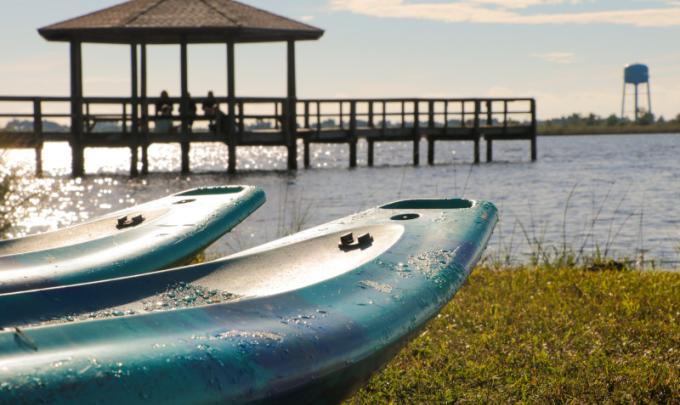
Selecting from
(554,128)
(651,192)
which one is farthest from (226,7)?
(554,128)

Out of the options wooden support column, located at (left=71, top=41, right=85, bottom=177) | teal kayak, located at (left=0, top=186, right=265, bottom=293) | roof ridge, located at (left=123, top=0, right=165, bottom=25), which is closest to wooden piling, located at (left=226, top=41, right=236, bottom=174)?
roof ridge, located at (left=123, top=0, right=165, bottom=25)

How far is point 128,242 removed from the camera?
5.01 m

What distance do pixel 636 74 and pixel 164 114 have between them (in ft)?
408

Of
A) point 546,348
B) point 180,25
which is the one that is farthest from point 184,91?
point 546,348

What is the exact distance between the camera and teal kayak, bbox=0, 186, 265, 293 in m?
4.38

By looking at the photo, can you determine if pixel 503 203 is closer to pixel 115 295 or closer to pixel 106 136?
pixel 106 136

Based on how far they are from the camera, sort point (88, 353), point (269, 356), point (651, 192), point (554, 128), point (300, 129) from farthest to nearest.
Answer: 1. point (554, 128)
2. point (300, 129)
3. point (651, 192)
4. point (269, 356)
5. point (88, 353)

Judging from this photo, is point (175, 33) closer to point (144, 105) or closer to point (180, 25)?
point (180, 25)

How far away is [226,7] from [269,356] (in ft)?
77.7

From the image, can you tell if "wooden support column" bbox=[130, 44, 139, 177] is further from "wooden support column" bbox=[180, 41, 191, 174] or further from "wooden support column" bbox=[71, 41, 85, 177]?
"wooden support column" bbox=[71, 41, 85, 177]

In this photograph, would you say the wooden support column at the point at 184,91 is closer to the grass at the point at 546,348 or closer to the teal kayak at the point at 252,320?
the grass at the point at 546,348

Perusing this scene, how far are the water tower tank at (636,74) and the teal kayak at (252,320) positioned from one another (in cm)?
14160

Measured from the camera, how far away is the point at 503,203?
1948 centimetres

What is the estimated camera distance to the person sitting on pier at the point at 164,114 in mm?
24000
